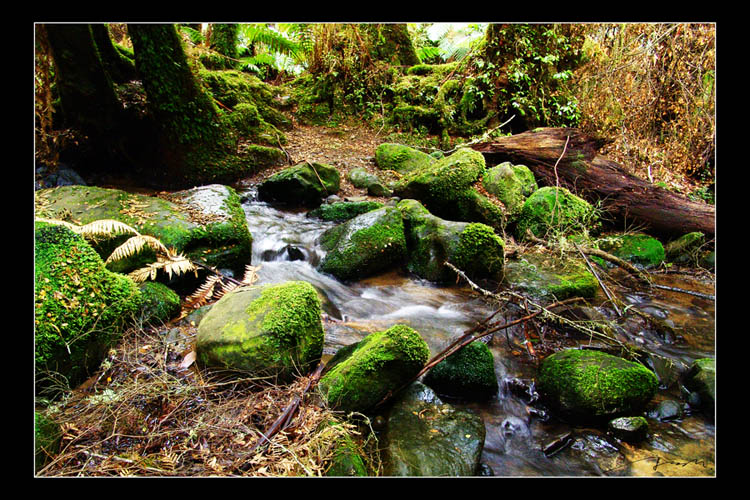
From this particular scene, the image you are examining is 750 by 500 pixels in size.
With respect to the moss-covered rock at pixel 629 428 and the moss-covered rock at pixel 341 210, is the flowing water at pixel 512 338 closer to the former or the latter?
the moss-covered rock at pixel 629 428

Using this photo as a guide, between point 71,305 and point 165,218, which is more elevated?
point 165,218

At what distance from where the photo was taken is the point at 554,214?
20.2 feet

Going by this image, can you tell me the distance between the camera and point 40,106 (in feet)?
16.0

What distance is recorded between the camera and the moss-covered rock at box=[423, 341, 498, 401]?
9.98 feet

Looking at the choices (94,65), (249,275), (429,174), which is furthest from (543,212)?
(94,65)

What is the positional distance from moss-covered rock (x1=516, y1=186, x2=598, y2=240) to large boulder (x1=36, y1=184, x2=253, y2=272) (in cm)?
442

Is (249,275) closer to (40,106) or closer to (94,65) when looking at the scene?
(40,106)

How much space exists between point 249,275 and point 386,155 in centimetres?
546

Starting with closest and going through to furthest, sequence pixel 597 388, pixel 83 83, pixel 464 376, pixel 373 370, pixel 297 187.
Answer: pixel 373 370 < pixel 597 388 < pixel 464 376 < pixel 83 83 < pixel 297 187

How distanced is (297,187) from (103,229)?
3687 mm

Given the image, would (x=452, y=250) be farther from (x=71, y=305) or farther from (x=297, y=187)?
(x=71, y=305)

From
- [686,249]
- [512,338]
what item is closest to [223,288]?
[512,338]
